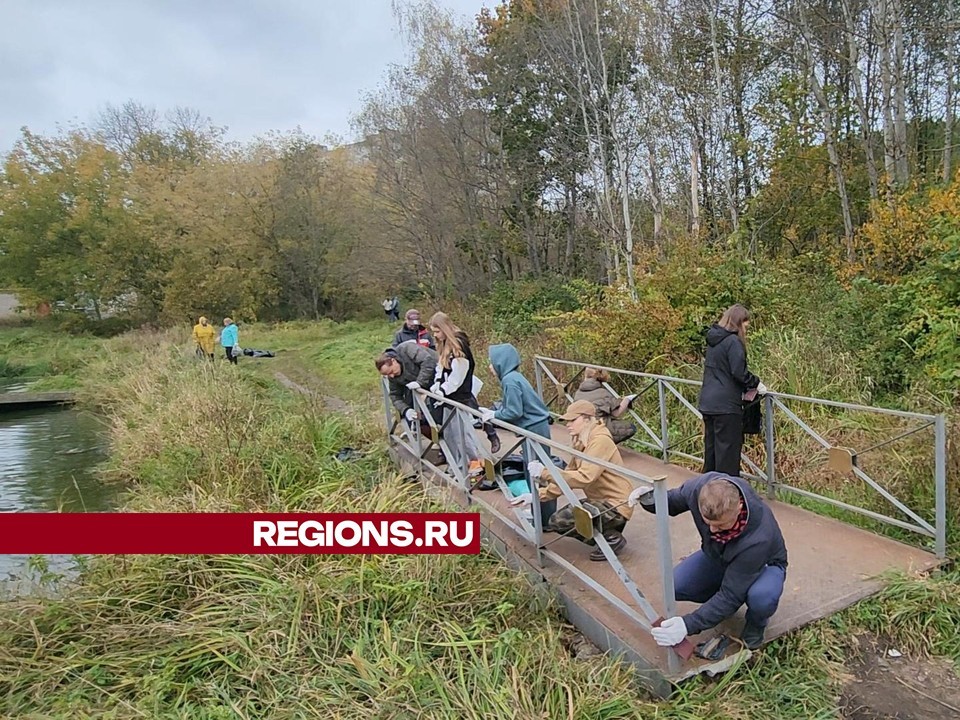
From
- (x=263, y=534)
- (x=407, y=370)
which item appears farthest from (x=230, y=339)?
(x=263, y=534)

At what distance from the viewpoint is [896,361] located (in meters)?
5.60

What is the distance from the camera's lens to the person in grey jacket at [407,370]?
5828mm

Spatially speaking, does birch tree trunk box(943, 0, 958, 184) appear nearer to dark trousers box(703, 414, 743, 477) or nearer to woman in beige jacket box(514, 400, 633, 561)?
dark trousers box(703, 414, 743, 477)

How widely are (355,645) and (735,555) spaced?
1.93 m

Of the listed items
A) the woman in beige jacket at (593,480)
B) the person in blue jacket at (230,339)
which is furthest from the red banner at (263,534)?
the person in blue jacket at (230,339)

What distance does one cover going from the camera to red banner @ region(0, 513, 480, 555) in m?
4.18

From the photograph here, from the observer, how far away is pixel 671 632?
105 inches

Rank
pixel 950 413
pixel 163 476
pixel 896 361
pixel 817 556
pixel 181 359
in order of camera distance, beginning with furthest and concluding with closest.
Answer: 1. pixel 181 359
2. pixel 163 476
3. pixel 896 361
4. pixel 950 413
5. pixel 817 556

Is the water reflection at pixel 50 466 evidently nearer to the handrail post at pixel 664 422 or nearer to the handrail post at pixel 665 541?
the handrail post at pixel 665 541

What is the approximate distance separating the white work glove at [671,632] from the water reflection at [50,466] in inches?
157

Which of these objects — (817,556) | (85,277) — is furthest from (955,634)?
(85,277)

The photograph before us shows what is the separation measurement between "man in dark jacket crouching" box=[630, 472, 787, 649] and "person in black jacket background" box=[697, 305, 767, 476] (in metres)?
1.44

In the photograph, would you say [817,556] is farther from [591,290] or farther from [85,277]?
[85,277]

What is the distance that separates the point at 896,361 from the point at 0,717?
6746 millimetres
